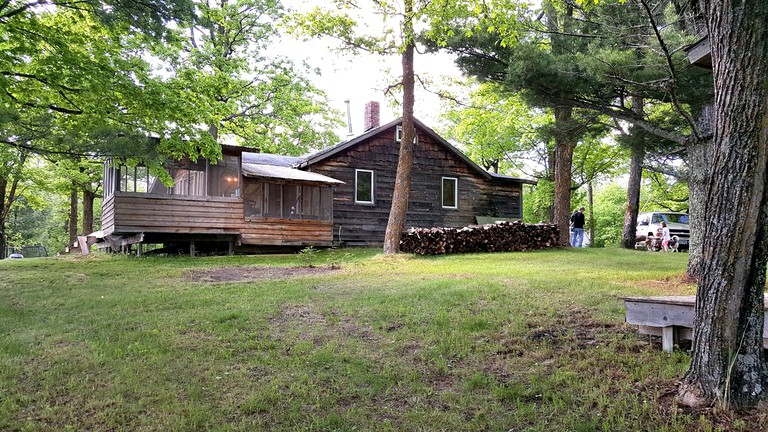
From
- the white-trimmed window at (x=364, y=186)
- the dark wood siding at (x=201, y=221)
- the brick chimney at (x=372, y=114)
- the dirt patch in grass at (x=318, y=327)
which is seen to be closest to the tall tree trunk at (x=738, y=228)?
the dirt patch in grass at (x=318, y=327)

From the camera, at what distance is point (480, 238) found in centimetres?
1550

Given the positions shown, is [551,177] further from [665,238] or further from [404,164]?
[404,164]

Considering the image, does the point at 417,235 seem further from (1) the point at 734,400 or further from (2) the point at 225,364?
(1) the point at 734,400

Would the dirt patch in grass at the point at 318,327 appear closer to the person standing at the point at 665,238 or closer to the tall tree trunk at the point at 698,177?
the tall tree trunk at the point at 698,177

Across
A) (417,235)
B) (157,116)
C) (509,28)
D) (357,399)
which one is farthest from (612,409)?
(417,235)

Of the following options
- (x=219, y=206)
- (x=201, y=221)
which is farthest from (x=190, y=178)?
(x=201, y=221)

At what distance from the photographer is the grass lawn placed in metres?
3.26

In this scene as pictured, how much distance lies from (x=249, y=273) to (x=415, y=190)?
10.4 m

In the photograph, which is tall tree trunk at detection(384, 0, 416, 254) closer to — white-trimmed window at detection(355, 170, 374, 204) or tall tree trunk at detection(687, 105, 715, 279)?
white-trimmed window at detection(355, 170, 374, 204)

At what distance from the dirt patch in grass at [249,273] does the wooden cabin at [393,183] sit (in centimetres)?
683

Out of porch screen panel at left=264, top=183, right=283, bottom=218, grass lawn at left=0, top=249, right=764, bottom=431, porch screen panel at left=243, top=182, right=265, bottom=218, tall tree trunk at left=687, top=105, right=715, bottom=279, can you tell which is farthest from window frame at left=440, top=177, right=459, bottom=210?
tall tree trunk at left=687, top=105, right=715, bottom=279

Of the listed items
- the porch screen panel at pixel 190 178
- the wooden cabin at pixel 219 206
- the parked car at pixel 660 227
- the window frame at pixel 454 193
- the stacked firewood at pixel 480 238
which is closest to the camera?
the wooden cabin at pixel 219 206

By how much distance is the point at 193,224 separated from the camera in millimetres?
15258

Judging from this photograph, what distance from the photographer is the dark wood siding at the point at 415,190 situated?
18.9 meters
